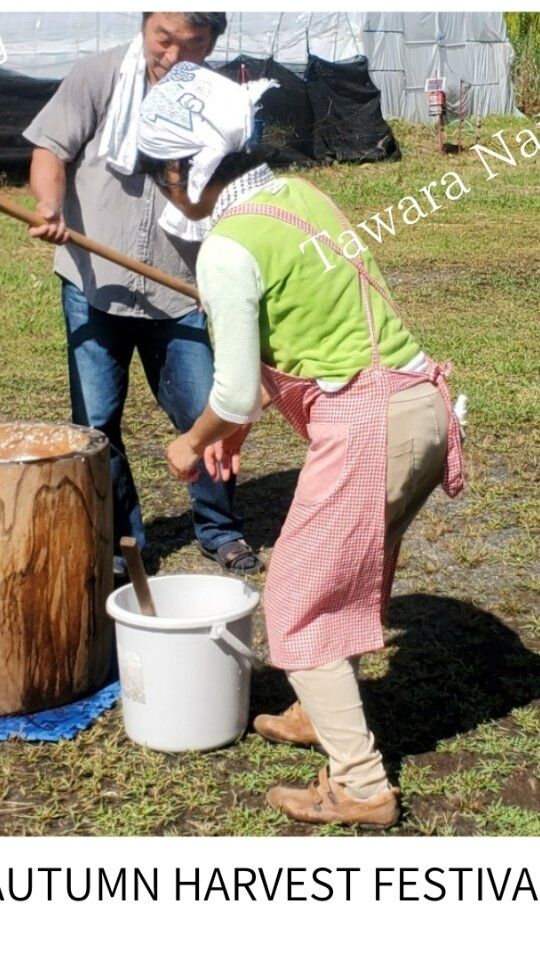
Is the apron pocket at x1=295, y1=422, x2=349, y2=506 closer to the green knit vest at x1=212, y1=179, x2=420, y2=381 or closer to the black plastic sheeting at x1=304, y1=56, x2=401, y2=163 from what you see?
the green knit vest at x1=212, y1=179, x2=420, y2=381

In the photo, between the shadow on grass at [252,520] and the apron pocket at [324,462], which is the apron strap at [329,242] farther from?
the shadow on grass at [252,520]

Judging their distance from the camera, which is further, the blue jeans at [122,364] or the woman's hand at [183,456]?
the blue jeans at [122,364]

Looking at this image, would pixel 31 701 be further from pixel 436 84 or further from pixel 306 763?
pixel 436 84

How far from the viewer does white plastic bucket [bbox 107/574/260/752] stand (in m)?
3.17

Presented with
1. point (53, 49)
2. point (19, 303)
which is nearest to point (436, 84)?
point (53, 49)

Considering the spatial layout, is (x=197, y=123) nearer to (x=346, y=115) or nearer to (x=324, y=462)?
(x=324, y=462)

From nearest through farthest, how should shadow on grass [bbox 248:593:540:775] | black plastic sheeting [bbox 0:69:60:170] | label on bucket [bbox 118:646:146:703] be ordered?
label on bucket [bbox 118:646:146:703] < shadow on grass [bbox 248:593:540:775] < black plastic sheeting [bbox 0:69:60:170]

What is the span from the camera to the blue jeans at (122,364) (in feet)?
14.2

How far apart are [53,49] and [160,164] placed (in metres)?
16.1

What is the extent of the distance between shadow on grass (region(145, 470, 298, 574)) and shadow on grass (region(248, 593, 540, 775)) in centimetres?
92

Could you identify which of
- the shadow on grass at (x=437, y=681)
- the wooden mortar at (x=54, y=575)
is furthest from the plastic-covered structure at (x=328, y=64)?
the wooden mortar at (x=54, y=575)

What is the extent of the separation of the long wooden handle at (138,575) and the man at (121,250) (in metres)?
0.91

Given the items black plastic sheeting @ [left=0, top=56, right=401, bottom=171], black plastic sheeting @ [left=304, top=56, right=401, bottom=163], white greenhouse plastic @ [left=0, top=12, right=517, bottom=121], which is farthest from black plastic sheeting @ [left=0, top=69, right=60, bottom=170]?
black plastic sheeting @ [left=304, top=56, right=401, bottom=163]

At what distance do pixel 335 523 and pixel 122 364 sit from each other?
71.8 inches
